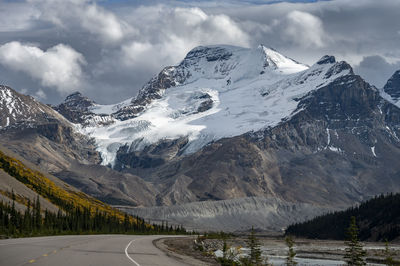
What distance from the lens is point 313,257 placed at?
137 meters

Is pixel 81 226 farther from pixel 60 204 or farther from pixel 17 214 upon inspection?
pixel 60 204

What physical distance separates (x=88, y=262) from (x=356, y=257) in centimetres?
2634

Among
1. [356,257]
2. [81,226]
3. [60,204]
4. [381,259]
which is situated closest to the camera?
[356,257]

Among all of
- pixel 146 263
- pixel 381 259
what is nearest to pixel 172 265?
pixel 146 263

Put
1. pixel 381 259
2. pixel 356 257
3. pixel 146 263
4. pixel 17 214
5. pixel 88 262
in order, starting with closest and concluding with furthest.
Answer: pixel 88 262 → pixel 146 263 → pixel 356 257 → pixel 17 214 → pixel 381 259

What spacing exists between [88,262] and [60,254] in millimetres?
5631

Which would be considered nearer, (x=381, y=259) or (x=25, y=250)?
(x=25, y=250)

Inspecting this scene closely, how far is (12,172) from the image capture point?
19825cm

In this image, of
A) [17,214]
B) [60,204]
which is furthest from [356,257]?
[60,204]

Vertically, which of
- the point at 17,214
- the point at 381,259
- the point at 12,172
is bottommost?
the point at 381,259

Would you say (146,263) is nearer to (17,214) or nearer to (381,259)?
(17,214)

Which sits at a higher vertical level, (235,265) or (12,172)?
(12,172)

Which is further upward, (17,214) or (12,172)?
(12,172)

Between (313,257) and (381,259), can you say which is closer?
(381,259)
